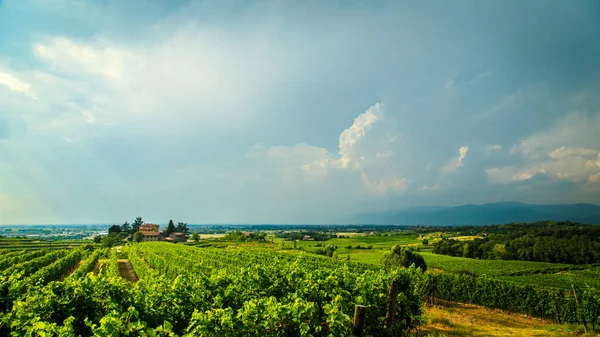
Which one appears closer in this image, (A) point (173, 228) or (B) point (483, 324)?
(B) point (483, 324)

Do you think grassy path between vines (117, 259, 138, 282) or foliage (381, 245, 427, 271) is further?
foliage (381, 245, 427, 271)

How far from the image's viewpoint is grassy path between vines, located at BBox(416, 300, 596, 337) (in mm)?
16562

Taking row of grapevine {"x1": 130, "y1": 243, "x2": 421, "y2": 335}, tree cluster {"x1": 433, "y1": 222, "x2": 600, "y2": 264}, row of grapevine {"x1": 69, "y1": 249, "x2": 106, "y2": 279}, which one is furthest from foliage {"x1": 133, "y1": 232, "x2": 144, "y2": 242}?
row of grapevine {"x1": 130, "y1": 243, "x2": 421, "y2": 335}

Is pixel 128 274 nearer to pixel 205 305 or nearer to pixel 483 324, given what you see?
pixel 205 305

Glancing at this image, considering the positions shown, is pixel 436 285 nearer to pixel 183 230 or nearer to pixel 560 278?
pixel 560 278

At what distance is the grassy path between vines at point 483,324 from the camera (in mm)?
16562

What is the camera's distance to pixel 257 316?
6.30 m

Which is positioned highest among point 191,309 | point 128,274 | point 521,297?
point 191,309

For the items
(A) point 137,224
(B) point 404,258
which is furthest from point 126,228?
(B) point 404,258

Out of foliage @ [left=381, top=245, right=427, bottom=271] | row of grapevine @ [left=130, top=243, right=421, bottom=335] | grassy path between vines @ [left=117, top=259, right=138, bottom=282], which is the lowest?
grassy path between vines @ [left=117, top=259, right=138, bottom=282]

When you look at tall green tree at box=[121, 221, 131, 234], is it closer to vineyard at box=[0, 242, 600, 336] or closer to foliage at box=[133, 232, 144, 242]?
foliage at box=[133, 232, 144, 242]

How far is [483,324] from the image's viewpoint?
2030cm

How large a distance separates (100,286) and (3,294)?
204cm

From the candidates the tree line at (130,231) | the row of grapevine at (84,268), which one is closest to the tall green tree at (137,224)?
the tree line at (130,231)
